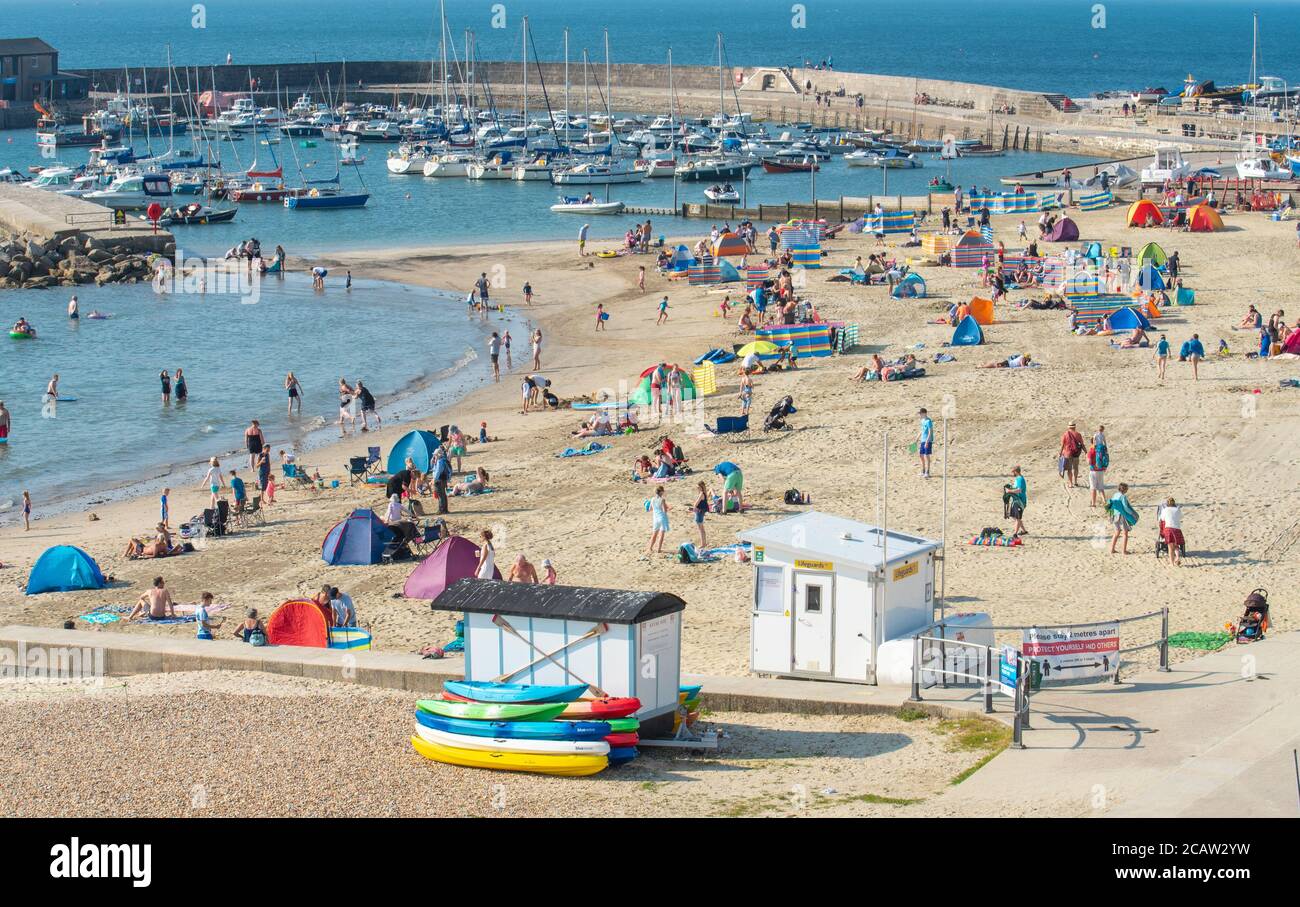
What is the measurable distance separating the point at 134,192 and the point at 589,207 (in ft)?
71.6

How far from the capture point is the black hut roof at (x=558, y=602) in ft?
45.1

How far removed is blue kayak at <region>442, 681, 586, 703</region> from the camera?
44.8ft

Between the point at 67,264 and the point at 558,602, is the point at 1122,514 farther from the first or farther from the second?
the point at 67,264

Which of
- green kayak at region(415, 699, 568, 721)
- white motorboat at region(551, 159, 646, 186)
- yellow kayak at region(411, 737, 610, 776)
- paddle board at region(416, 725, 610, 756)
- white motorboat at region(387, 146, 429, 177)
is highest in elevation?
white motorboat at region(387, 146, 429, 177)

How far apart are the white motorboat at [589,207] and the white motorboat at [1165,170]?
20869mm

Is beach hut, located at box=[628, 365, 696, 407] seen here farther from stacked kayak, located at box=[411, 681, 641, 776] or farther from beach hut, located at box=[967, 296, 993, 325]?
stacked kayak, located at box=[411, 681, 641, 776]

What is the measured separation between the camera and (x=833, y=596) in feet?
51.0

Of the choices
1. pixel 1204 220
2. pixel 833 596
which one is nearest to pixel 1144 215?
pixel 1204 220

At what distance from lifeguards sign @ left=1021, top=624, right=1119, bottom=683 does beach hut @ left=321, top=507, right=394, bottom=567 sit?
10.2 meters

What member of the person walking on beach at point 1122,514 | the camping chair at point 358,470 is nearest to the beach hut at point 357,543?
the camping chair at point 358,470

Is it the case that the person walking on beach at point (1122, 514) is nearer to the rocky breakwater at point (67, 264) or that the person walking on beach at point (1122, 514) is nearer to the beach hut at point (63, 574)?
the beach hut at point (63, 574)

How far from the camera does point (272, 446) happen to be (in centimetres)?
3281

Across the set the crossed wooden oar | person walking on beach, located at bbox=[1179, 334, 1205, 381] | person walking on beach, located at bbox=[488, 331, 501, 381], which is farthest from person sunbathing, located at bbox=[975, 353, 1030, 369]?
the crossed wooden oar

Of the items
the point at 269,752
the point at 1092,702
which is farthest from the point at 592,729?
the point at 1092,702
